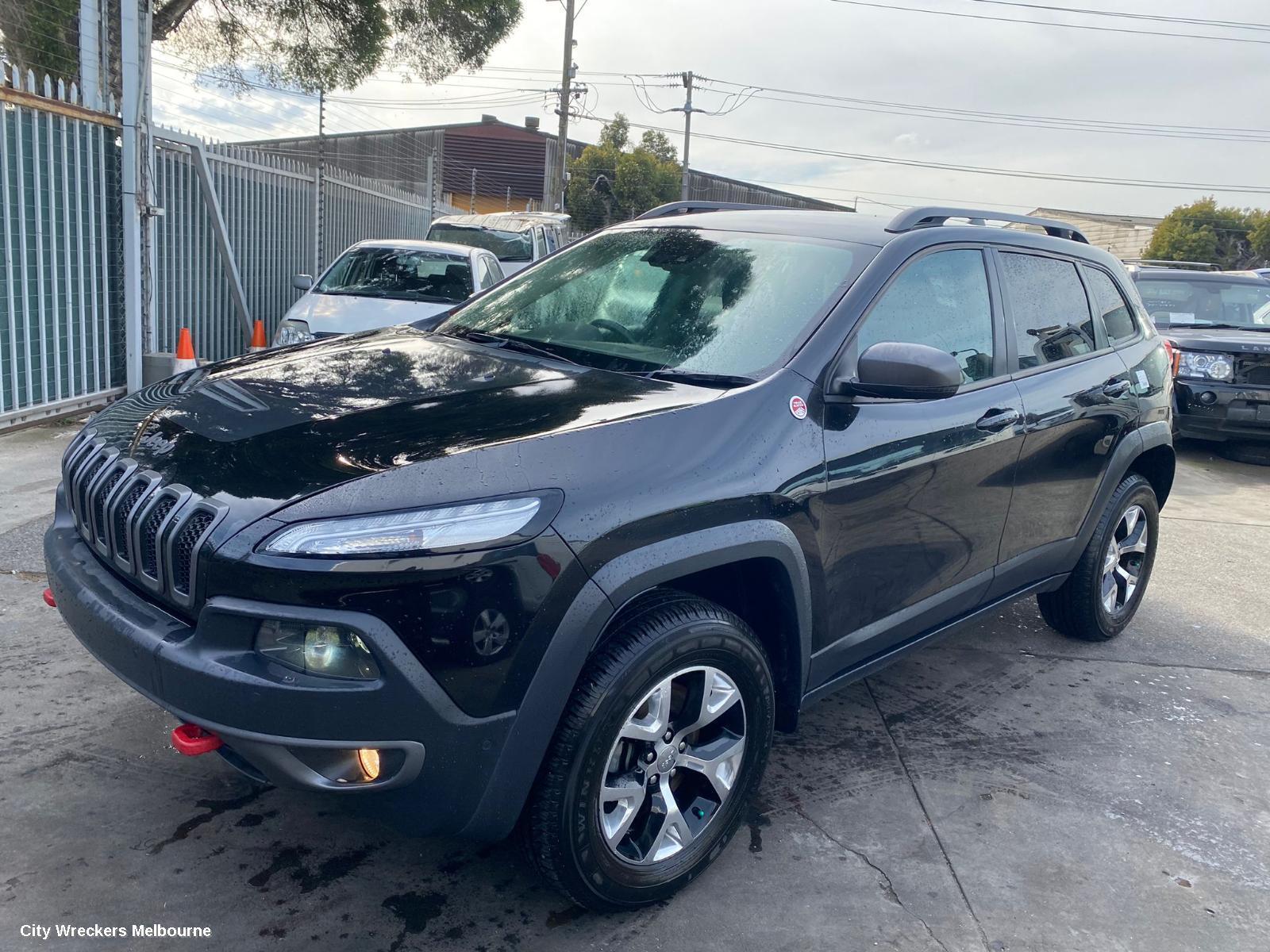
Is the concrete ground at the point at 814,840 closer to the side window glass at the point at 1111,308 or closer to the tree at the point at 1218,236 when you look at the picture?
the side window glass at the point at 1111,308

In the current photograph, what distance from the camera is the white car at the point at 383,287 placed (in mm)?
8930

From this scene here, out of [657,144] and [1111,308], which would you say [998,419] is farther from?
[657,144]

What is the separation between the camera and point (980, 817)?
10.8 feet

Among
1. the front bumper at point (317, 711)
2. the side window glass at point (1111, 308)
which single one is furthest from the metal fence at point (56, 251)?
the side window glass at point (1111, 308)

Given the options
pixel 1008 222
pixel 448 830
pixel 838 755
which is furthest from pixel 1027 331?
pixel 448 830

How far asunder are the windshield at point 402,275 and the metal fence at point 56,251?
6.56 ft

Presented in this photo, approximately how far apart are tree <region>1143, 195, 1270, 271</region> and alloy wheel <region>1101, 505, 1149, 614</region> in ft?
131

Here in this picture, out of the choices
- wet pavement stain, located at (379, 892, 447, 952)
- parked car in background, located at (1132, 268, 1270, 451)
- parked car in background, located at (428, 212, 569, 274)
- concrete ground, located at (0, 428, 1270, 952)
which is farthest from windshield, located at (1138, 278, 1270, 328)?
wet pavement stain, located at (379, 892, 447, 952)

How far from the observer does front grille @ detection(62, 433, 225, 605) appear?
7.46ft

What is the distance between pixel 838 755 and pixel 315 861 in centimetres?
178

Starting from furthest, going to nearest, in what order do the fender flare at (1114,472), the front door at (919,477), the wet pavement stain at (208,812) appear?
the fender flare at (1114,472), the front door at (919,477), the wet pavement stain at (208,812)

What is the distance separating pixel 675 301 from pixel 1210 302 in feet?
30.4

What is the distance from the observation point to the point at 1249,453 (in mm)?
10078

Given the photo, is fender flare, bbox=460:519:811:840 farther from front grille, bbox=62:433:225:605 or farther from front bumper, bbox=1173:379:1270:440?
front bumper, bbox=1173:379:1270:440
